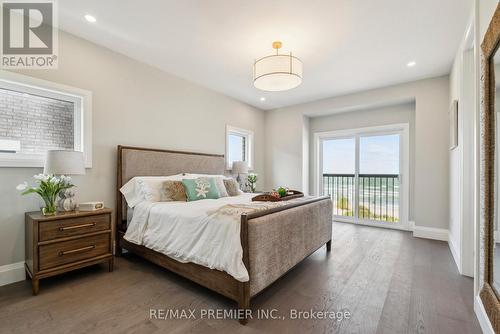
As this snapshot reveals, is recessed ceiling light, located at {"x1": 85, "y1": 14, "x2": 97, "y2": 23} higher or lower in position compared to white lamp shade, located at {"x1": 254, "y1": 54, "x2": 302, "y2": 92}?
higher

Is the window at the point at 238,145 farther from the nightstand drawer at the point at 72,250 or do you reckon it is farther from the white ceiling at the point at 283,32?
the nightstand drawer at the point at 72,250

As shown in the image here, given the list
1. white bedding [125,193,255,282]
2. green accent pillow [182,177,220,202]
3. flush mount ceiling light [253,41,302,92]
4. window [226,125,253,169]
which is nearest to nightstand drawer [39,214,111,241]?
white bedding [125,193,255,282]

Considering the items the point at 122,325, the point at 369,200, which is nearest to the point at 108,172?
the point at 122,325

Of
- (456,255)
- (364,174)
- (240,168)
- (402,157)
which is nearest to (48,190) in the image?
(240,168)

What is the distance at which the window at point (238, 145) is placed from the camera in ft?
15.9

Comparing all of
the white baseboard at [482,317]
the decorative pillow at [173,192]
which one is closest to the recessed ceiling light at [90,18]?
the decorative pillow at [173,192]

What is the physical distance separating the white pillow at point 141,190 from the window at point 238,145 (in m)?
2.03

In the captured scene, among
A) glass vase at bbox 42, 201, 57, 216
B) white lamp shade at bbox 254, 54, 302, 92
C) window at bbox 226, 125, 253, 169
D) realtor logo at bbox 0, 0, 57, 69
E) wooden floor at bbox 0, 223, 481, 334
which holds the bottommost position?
wooden floor at bbox 0, 223, 481, 334

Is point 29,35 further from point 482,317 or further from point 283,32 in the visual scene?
point 482,317

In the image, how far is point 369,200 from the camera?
4891 mm

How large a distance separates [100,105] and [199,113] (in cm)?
165

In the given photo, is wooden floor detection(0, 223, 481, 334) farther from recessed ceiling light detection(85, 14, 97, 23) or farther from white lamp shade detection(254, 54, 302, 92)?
recessed ceiling light detection(85, 14, 97, 23)

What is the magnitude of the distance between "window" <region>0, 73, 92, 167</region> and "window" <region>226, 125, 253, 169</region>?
2.54m

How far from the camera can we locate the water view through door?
4637 millimetres
